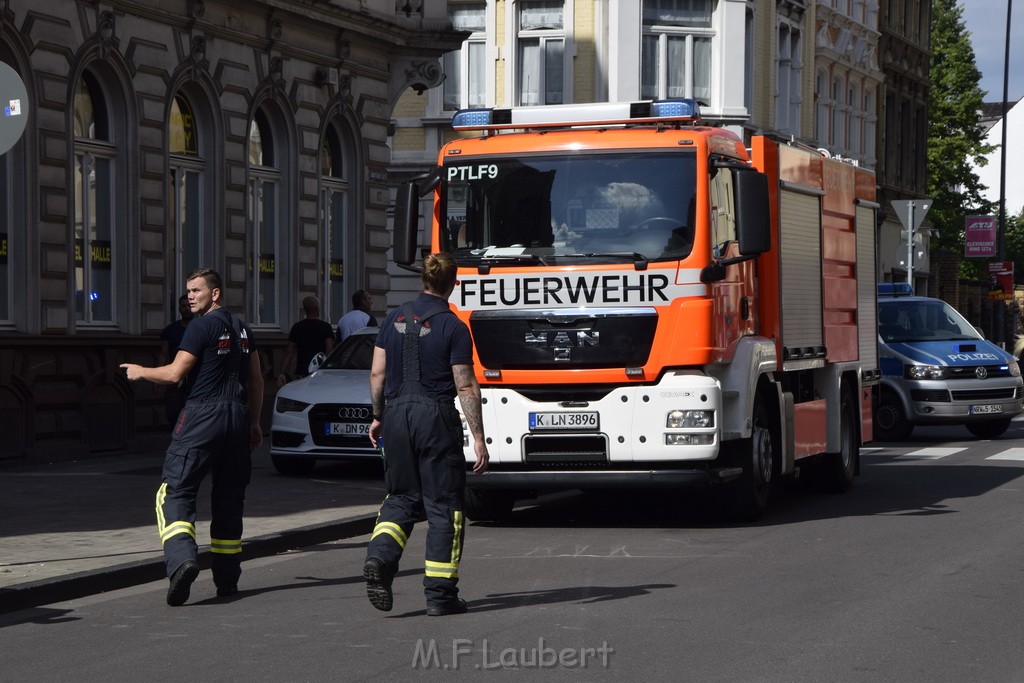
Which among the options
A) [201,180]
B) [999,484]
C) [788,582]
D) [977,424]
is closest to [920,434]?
[977,424]

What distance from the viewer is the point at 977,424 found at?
2578 cm

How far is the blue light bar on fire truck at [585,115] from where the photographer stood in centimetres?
1354

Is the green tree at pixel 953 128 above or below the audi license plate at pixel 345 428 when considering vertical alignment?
above

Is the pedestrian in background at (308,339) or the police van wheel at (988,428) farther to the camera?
the police van wheel at (988,428)

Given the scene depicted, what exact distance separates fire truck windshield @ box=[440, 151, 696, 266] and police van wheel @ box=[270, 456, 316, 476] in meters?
4.70

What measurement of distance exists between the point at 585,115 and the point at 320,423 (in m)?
4.95

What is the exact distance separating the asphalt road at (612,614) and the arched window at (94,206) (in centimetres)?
703

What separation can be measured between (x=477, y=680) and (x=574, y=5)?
31.4 metres

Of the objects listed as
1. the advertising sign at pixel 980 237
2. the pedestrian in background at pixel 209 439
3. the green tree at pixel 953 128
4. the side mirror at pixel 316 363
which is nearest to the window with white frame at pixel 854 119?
the advertising sign at pixel 980 237

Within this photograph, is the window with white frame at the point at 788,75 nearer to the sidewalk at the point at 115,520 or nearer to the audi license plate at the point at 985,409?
the audi license plate at the point at 985,409

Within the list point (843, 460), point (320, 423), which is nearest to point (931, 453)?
point (843, 460)

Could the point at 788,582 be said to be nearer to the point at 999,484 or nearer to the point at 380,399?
the point at 380,399

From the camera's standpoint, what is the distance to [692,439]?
505 inches

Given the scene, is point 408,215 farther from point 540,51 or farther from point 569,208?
point 540,51
